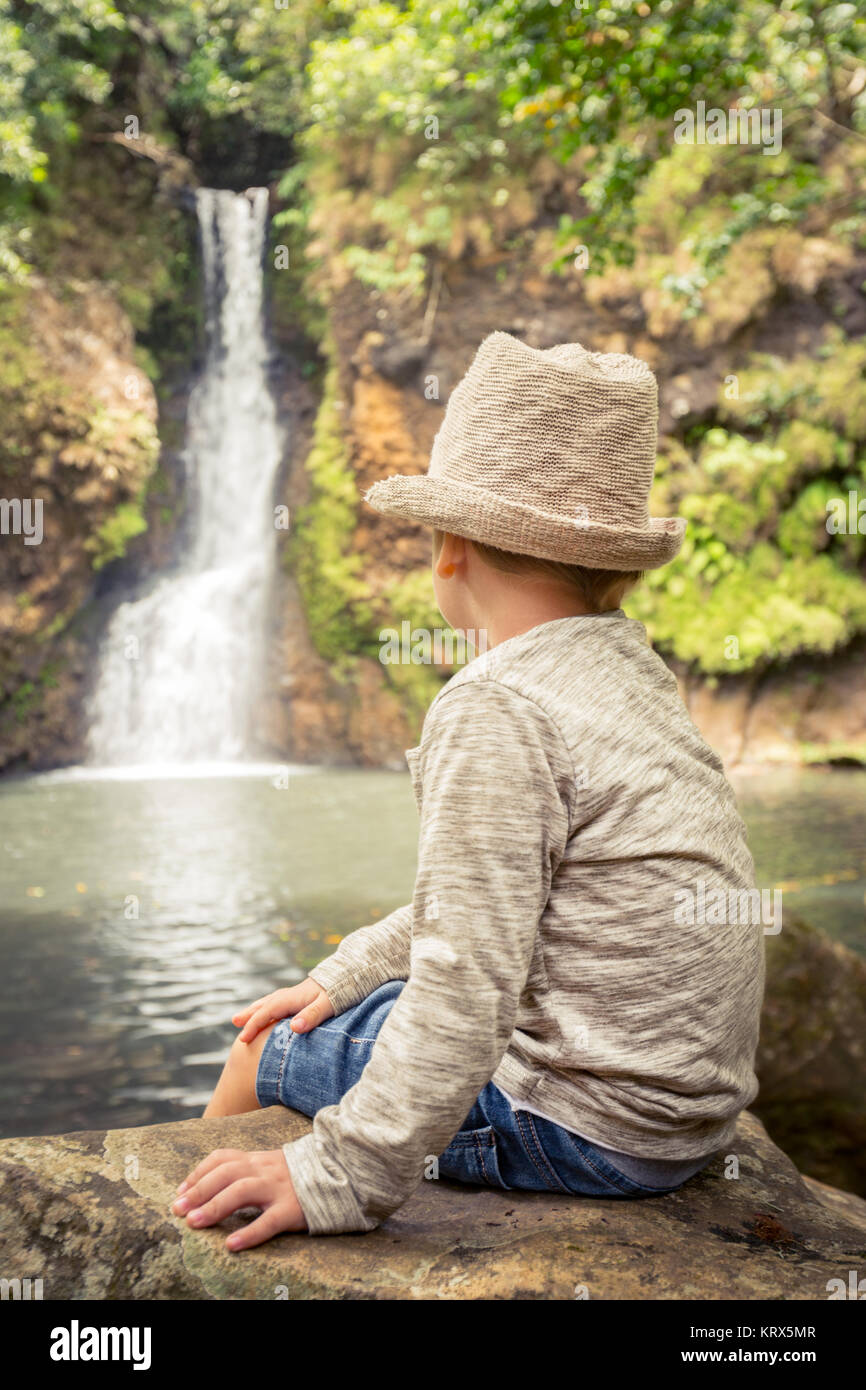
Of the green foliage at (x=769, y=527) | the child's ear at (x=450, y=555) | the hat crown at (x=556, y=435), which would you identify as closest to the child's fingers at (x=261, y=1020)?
the child's ear at (x=450, y=555)

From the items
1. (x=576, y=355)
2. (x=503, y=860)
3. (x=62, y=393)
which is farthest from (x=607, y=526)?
(x=62, y=393)

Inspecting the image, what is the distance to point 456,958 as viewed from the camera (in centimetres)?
152

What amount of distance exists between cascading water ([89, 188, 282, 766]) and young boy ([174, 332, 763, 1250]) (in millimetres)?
14582

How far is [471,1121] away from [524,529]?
1.02 m

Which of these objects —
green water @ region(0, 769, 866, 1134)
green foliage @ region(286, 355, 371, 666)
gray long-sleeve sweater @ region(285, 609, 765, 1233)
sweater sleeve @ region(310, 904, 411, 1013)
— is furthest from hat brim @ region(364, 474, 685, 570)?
green foliage @ region(286, 355, 371, 666)

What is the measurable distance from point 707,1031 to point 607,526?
2.67 feet

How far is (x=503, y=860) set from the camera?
1560 mm

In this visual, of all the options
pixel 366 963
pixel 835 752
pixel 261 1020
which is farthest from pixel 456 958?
pixel 835 752

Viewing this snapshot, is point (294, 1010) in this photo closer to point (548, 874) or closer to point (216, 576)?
point (548, 874)

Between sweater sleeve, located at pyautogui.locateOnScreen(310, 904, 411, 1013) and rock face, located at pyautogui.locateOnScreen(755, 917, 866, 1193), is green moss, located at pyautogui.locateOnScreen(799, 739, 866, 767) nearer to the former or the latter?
rock face, located at pyautogui.locateOnScreen(755, 917, 866, 1193)

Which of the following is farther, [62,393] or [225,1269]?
[62,393]

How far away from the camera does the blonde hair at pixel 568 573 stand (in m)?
1.81

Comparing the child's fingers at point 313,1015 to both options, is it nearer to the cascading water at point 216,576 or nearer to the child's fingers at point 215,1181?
the child's fingers at point 215,1181

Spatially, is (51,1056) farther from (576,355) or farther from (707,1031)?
(576,355)
